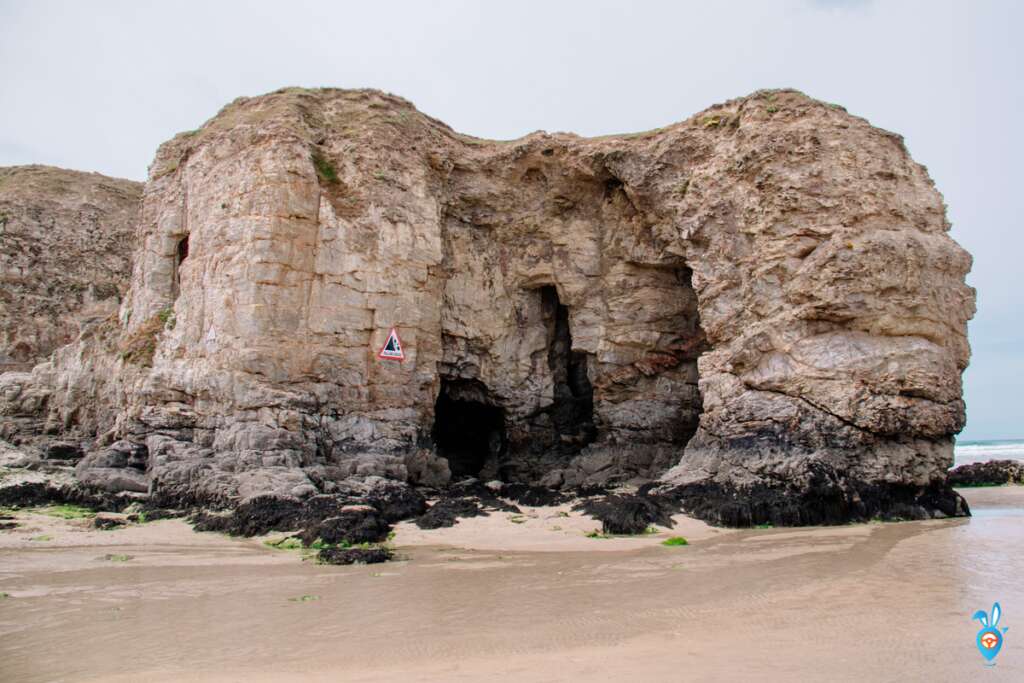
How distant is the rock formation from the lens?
1452 centimetres

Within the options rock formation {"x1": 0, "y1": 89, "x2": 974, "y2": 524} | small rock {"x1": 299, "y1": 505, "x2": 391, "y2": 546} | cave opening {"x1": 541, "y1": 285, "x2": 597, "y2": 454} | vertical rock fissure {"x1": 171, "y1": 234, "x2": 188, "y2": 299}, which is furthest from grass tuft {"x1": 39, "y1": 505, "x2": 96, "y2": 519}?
cave opening {"x1": 541, "y1": 285, "x2": 597, "y2": 454}

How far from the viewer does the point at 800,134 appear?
52.6 feet

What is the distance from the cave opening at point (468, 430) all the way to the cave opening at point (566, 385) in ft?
5.82

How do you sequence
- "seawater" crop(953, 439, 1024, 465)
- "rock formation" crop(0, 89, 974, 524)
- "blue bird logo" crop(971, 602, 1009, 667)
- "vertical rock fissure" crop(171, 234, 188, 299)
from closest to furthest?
"blue bird logo" crop(971, 602, 1009, 667) → "rock formation" crop(0, 89, 974, 524) → "vertical rock fissure" crop(171, 234, 188, 299) → "seawater" crop(953, 439, 1024, 465)

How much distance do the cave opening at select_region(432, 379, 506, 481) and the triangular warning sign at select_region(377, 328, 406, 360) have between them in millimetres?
3835

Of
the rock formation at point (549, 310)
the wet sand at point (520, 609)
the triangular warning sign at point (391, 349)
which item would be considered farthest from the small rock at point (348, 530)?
the triangular warning sign at point (391, 349)

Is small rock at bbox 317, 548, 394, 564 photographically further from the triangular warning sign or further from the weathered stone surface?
the weathered stone surface

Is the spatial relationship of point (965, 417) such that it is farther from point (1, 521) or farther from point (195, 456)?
point (1, 521)

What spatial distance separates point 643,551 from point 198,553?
6.30 meters

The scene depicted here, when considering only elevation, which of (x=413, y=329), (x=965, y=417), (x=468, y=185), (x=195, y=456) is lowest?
(x=195, y=456)

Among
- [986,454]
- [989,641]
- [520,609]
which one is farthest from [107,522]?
[986,454]

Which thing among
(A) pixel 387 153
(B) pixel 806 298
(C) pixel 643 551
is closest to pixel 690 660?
(C) pixel 643 551

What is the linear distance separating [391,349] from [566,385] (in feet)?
21.3

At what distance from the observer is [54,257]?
25.9m
